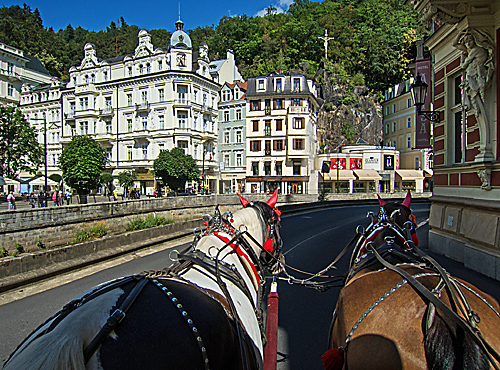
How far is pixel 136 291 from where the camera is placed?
1672mm

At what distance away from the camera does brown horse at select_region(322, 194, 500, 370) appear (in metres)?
1.78

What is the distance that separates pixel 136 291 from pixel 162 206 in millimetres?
18913

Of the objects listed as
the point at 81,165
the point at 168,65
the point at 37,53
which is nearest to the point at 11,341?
the point at 81,165

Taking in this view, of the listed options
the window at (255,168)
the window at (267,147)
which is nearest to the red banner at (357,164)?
the window at (267,147)

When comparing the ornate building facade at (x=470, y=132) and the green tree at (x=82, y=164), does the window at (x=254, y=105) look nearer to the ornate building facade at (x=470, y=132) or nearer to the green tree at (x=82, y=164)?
the green tree at (x=82, y=164)

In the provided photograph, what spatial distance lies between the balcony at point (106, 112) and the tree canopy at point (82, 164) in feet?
76.7

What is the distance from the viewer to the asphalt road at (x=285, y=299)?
15.1 feet

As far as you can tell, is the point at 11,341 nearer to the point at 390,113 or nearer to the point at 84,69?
the point at 84,69

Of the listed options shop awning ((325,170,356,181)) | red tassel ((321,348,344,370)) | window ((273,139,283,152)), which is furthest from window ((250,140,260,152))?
red tassel ((321,348,344,370))

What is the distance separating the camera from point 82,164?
23.6 m

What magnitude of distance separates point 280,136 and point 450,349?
44162mm

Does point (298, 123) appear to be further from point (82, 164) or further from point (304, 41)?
point (304, 41)

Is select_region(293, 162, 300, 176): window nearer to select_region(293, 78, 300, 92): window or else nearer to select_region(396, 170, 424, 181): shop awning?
select_region(293, 78, 300, 92): window

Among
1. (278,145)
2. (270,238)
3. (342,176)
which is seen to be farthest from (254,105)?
(270,238)
